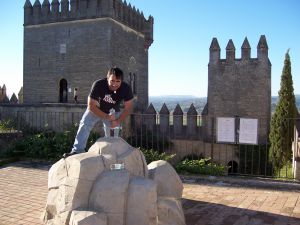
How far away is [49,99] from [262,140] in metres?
14.3

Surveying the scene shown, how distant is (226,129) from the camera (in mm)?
9758

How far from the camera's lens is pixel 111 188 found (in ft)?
13.2

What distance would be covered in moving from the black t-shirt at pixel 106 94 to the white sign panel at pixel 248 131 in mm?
4283

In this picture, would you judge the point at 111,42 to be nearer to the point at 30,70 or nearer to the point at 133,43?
the point at 133,43

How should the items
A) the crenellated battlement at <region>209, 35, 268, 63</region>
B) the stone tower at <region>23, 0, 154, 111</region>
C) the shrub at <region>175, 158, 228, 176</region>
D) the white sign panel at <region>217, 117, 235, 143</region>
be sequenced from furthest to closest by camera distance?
the stone tower at <region>23, 0, 154, 111</region>
the crenellated battlement at <region>209, 35, 268, 63</region>
the white sign panel at <region>217, 117, 235, 143</region>
the shrub at <region>175, 158, 228, 176</region>

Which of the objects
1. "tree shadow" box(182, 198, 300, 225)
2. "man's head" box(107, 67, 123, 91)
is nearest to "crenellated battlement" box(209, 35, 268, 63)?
"tree shadow" box(182, 198, 300, 225)

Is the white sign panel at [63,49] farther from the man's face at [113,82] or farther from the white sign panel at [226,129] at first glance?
the man's face at [113,82]

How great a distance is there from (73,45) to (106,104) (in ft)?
70.0

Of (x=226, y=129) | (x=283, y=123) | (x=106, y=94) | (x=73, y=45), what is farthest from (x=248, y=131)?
(x=73, y=45)

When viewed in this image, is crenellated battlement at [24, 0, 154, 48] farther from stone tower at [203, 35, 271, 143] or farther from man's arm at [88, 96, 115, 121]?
man's arm at [88, 96, 115, 121]

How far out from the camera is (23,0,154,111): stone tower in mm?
25219

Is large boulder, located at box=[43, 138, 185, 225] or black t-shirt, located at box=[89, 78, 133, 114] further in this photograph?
black t-shirt, located at box=[89, 78, 133, 114]

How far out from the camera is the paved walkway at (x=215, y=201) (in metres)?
5.71

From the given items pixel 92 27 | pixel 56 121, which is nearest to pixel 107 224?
A: pixel 56 121
